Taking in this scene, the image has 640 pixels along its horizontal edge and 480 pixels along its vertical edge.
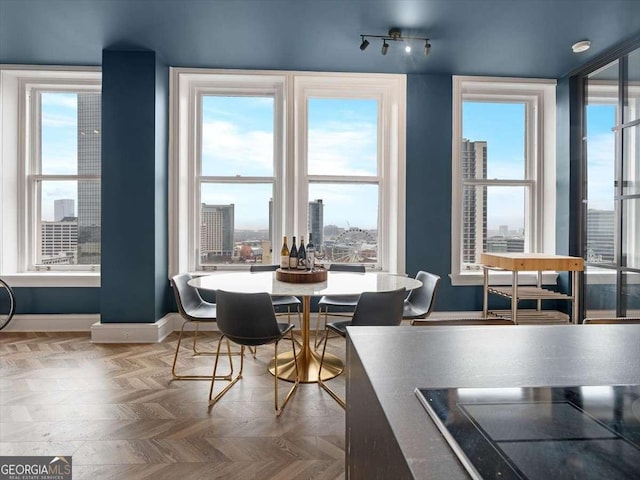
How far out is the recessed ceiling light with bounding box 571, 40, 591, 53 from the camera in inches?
138

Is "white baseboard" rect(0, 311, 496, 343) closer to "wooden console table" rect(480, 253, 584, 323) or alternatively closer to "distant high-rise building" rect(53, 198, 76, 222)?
"wooden console table" rect(480, 253, 584, 323)

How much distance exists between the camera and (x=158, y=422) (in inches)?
90.2

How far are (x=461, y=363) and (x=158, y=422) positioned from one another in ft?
6.82

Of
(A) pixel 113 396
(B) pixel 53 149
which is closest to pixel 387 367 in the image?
(A) pixel 113 396

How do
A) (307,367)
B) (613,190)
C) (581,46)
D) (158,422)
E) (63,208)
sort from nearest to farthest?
(158,422) → (307,367) → (581,46) → (613,190) → (63,208)

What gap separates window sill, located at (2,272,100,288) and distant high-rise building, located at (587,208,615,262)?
5.25 metres

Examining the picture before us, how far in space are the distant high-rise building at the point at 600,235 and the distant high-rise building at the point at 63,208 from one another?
566 centimetres

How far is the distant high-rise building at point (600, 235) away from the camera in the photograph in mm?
3779

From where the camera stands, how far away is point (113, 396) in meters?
2.62

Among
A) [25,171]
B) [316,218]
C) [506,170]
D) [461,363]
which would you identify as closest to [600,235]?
[506,170]

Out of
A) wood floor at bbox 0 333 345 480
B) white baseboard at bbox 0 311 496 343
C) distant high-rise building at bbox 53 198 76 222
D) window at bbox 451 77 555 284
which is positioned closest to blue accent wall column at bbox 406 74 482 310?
window at bbox 451 77 555 284

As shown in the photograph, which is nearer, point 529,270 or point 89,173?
point 529,270

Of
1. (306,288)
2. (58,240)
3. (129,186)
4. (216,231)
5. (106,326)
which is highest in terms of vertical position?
(129,186)

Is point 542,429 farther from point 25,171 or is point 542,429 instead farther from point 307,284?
point 25,171
